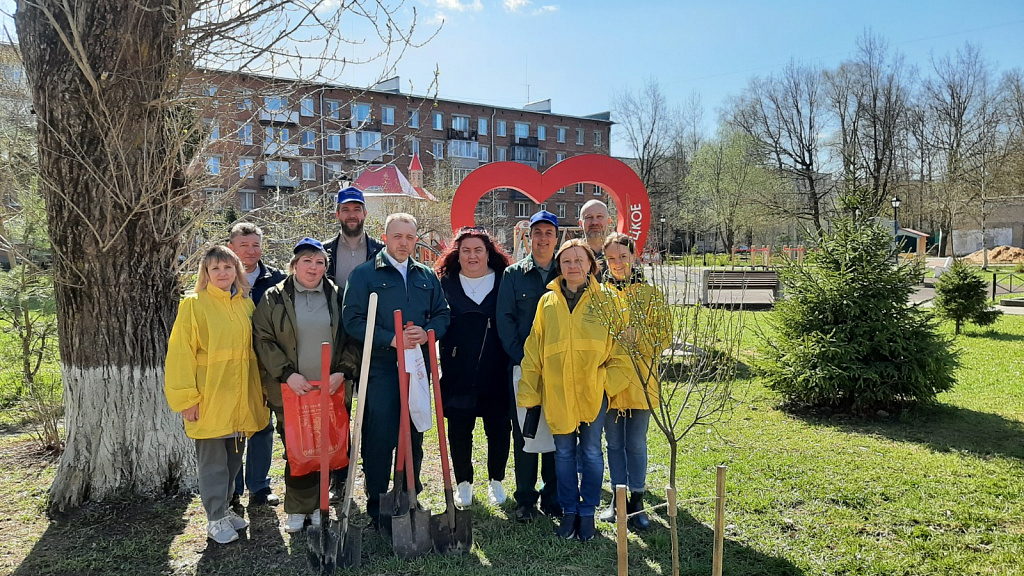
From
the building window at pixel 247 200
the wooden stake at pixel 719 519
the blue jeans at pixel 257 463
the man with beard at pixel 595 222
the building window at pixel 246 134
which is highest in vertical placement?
the building window at pixel 247 200

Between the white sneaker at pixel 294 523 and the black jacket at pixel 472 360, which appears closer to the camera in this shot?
the white sneaker at pixel 294 523

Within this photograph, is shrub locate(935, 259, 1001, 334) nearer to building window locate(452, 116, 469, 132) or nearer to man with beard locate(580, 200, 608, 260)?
man with beard locate(580, 200, 608, 260)

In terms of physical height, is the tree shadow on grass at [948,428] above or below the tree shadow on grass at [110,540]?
above

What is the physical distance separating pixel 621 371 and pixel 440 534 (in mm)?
1435

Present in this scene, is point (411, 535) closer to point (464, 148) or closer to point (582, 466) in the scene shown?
point (582, 466)

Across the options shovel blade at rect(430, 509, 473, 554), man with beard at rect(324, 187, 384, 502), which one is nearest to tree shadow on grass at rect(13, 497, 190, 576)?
man with beard at rect(324, 187, 384, 502)

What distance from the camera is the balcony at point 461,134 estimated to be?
50.4 metres

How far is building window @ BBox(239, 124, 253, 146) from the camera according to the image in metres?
5.35

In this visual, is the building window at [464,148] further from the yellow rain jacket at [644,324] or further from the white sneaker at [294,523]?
the yellow rain jacket at [644,324]

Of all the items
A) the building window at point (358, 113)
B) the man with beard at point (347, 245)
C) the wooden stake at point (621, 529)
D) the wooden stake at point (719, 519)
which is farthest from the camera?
the building window at point (358, 113)

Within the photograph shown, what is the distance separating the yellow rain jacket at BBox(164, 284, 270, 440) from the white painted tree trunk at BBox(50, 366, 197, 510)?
0.93 metres

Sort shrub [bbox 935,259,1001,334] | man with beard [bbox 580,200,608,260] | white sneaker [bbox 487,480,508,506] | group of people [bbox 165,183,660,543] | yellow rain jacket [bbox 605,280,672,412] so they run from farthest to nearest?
shrub [bbox 935,259,1001,334] → man with beard [bbox 580,200,608,260] → white sneaker [bbox 487,480,508,506] → group of people [bbox 165,183,660,543] → yellow rain jacket [bbox 605,280,672,412]

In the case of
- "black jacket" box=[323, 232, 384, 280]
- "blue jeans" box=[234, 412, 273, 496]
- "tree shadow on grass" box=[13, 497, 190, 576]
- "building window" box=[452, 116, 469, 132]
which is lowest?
"tree shadow on grass" box=[13, 497, 190, 576]

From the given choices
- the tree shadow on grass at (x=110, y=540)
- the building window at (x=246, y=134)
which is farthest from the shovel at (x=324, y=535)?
the building window at (x=246, y=134)
